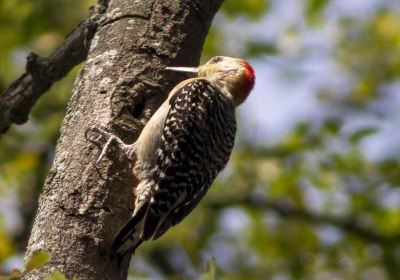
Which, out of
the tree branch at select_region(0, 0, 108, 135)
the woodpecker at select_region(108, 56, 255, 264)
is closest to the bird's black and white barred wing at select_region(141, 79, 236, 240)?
the woodpecker at select_region(108, 56, 255, 264)

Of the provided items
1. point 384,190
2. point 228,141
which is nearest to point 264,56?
point 384,190

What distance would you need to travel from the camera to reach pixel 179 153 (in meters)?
4.98

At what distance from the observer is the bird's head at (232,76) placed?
244 inches

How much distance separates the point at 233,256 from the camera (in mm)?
10078

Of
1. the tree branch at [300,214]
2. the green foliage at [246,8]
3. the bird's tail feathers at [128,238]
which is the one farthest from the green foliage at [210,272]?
the green foliage at [246,8]

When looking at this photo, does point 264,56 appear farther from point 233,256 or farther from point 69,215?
point 69,215

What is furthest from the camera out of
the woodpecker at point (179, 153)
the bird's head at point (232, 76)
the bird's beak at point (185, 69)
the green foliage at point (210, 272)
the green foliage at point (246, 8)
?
the green foliage at point (246, 8)

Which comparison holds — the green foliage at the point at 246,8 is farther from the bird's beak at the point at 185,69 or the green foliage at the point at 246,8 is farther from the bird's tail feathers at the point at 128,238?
the bird's tail feathers at the point at 128,238

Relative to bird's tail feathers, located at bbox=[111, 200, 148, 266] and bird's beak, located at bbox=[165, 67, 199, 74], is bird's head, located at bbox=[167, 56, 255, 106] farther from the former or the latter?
bird's tail feathers, located at bbox=[111, 200, 148, 266]

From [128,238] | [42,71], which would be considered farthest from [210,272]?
[42,71]

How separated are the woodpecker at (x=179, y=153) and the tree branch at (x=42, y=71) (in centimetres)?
59

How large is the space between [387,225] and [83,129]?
5.24 m

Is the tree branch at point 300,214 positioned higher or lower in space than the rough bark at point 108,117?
higher

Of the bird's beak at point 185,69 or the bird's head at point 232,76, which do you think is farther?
the bird's head at point 232,76
